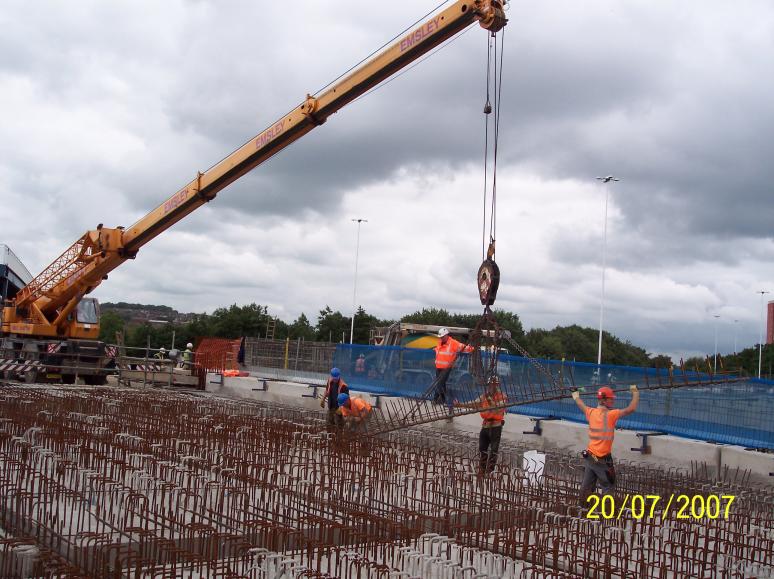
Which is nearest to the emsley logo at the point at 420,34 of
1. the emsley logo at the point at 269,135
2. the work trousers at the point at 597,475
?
the emsley logo at the point at 269,135

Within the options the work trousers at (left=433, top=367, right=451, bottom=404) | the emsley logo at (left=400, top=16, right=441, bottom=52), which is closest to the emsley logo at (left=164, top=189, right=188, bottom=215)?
the emsley logo at (left=400, top=16, right=441, bottom=52)

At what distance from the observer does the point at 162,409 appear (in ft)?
54.8

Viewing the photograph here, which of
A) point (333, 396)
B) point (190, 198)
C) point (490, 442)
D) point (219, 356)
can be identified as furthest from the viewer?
point (219, 356)

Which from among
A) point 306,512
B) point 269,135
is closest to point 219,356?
point 269,135

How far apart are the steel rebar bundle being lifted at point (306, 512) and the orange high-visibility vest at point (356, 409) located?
0.69 meters

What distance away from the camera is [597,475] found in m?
9.57

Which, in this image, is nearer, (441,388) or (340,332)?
(441,388)

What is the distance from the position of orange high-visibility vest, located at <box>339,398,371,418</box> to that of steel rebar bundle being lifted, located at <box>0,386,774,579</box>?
0.69m

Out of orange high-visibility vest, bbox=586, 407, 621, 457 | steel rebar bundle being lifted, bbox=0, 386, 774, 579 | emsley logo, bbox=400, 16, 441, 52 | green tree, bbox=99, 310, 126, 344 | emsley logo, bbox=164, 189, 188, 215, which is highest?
emsley logo, bbox=400, 16, 441, 52

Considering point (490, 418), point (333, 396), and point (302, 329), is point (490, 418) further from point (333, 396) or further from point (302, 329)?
point (302, 329)
